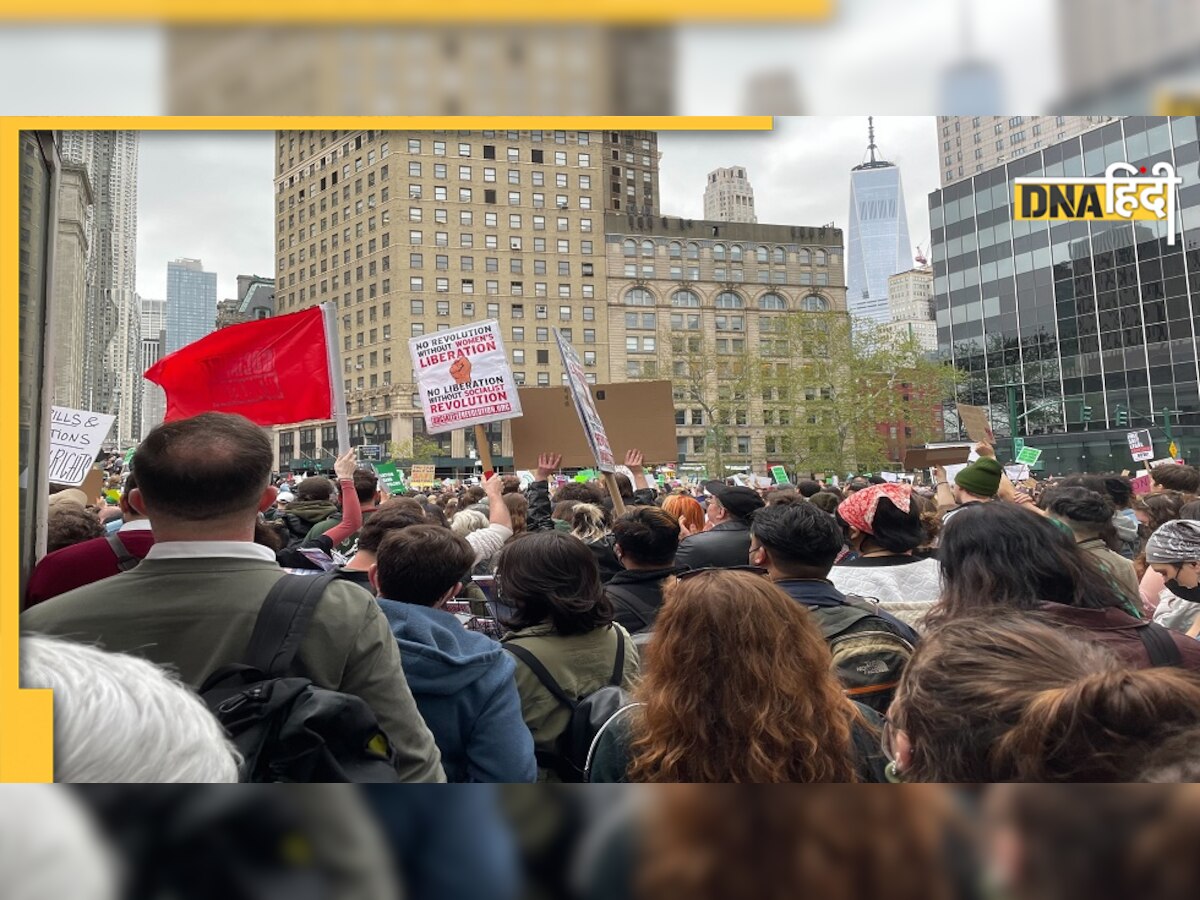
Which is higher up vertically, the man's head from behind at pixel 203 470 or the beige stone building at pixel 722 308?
the beige stone building at pixel 722 308

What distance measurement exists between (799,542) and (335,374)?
1.96 m

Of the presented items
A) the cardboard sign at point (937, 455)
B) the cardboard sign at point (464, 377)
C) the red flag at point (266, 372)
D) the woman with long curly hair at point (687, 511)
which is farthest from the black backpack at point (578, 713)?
the cardboard sign at point (937, 455)

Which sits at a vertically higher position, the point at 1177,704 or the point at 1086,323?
the point at 1086,323

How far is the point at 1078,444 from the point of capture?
33.7 metres

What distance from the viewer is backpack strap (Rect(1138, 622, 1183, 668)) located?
86.2 inches

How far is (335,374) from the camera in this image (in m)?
3.37

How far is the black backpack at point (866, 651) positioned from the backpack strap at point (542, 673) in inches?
33.9

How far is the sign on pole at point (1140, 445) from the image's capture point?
14.6 m

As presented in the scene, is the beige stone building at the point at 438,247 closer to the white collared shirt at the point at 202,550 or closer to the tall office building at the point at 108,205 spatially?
the tall office building at the point at 108,205

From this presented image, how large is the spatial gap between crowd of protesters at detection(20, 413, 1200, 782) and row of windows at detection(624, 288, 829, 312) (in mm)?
29153

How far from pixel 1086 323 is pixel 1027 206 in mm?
11792

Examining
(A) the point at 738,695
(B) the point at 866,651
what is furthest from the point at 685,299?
(A) the point at 738,695

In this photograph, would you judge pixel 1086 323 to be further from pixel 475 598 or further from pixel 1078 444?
pixel 1078 444

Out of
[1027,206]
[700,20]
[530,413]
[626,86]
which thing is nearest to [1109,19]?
[1027,206]
